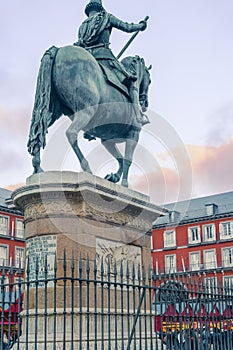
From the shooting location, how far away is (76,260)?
8.78 metres

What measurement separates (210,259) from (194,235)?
Result: 3774mm

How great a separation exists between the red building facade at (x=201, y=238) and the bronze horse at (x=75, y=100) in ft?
166

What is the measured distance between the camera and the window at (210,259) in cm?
6244

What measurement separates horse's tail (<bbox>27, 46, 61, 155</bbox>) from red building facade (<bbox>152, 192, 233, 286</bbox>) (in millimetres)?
51582

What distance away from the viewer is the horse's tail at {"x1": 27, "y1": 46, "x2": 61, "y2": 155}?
31.6 feet

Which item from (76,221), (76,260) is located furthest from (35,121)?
(76,260)

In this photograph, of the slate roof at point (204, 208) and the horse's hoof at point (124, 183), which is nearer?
the horse's hoof at point (124, 183)

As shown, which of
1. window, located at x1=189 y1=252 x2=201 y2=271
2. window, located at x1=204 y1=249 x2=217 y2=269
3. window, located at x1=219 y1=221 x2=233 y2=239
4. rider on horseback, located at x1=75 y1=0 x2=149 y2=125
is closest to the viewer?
rider on horseback, located at x1=75 y1=0 x2=149 y2=125

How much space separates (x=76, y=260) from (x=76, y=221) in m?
0.67

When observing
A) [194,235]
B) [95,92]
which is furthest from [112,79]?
[194,235]

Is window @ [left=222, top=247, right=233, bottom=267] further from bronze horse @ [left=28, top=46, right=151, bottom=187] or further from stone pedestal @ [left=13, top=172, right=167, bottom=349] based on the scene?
stone pedestal @ [left=13, top=172, right=167, bottom=349]

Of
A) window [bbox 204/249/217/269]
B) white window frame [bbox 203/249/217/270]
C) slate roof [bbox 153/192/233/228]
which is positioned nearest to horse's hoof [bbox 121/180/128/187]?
slate roof [bbox 153/192/233/228]

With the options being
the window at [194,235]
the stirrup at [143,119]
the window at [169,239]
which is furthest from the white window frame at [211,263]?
the stirrup at [143,119]

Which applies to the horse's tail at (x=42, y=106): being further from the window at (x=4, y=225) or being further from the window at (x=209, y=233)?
the window at (x=209, y=233)
